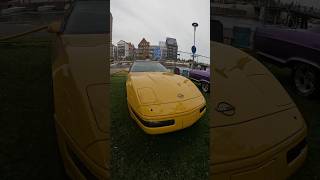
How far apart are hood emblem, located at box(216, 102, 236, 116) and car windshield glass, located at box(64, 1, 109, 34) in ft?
2.56

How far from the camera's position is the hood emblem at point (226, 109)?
1.99 m

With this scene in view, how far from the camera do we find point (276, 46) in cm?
439

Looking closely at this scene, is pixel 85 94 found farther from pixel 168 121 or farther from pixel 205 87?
pixel 205 87

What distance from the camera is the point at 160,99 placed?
5.65ft

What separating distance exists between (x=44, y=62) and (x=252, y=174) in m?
5.33

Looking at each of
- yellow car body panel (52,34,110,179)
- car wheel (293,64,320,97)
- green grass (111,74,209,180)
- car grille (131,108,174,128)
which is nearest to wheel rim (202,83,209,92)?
green grass (111,74,209,180)

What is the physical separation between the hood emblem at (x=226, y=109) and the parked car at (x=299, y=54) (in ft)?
5.51

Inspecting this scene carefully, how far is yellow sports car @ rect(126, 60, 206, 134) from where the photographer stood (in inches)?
67.4

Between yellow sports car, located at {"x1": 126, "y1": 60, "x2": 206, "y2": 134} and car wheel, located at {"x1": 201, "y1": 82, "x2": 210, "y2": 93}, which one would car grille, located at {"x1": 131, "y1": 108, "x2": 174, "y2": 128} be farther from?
car wheel, located at {"x1": 201, "y1": 82, "x2": 210, "y2": 93}

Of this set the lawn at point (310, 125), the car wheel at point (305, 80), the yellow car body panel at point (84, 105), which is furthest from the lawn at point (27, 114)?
the car wheel at point (305, 80)

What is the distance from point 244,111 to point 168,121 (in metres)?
0.73

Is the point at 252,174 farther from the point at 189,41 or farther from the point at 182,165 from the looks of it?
the point at 189,41

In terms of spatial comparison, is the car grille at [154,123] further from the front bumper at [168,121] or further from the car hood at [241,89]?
the car hood at [241,89]

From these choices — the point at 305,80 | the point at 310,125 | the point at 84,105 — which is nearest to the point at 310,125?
the point at 310,125
